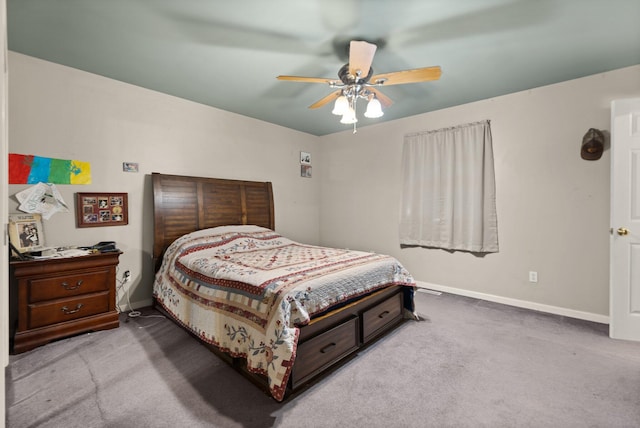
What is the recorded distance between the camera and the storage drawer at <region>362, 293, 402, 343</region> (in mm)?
2393

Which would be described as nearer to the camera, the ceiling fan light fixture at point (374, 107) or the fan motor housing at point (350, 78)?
the fan motor housing at point (350, 78)

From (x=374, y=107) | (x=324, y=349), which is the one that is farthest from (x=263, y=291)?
(x=374, y=107)

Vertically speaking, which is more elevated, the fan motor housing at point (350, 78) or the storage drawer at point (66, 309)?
the fan motor housing at point (350, 78)

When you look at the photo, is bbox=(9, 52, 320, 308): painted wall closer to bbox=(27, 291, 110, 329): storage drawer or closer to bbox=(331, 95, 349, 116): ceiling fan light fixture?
bbox=(27, 291, 110, 329): storage drawer

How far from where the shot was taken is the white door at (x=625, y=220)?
98.3 inches

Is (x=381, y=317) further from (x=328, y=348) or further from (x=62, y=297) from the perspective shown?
(x=62, y=297)

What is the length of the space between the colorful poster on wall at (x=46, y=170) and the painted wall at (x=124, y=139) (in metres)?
0.05

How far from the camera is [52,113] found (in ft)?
8.96

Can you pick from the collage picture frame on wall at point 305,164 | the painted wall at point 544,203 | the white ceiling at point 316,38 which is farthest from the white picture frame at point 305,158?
the white ceiling at point 316,38

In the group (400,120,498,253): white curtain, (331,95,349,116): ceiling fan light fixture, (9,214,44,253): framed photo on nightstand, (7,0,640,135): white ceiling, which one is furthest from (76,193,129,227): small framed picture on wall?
(400,120,498,253): white curtain

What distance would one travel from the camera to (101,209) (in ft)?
9.80

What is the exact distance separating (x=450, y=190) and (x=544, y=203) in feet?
3.19

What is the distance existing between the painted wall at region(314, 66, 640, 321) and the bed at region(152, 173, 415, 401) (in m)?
1.28

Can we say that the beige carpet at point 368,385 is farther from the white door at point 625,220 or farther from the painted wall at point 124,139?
the painted wall at point 124,139
